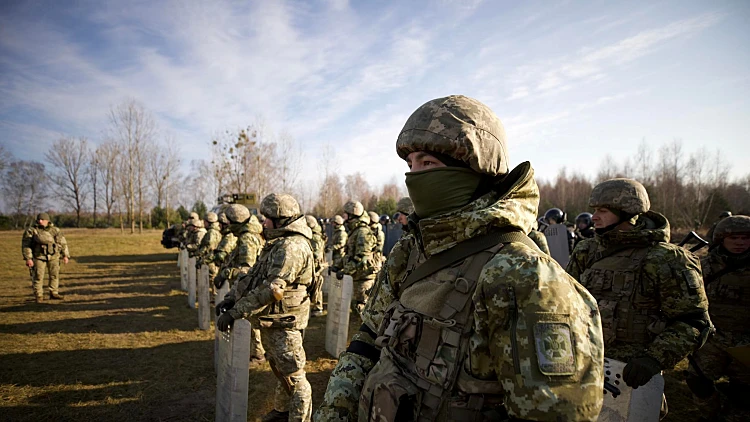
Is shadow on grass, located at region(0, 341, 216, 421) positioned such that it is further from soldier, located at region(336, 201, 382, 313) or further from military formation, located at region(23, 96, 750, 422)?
military formation, located at region(23, 96, 750, 422)

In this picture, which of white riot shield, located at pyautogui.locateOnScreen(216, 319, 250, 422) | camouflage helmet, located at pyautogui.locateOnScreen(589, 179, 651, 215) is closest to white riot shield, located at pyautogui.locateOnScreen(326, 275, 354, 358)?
white riot shield, located at pyautogui.locateOnScreen(216, 319, 250, 422)

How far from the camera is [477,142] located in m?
1.68

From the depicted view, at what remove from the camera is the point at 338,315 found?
7.25 metres

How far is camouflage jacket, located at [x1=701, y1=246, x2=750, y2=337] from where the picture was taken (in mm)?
4727

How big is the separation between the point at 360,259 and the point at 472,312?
7.53 m

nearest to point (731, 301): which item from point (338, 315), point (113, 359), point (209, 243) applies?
point (338, 315)

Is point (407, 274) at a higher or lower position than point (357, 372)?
higher

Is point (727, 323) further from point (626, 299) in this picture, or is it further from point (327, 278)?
point (327, 278)

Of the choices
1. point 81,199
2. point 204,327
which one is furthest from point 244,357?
point 81,199

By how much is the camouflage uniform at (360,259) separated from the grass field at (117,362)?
94 cm

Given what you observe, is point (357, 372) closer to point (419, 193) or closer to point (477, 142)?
point (419, 193)

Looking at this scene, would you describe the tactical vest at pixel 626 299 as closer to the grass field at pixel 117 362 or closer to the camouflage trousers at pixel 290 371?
the grass field at pixel 117 362

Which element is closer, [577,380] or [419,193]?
[577,380]

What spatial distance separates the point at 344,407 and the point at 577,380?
111cm
